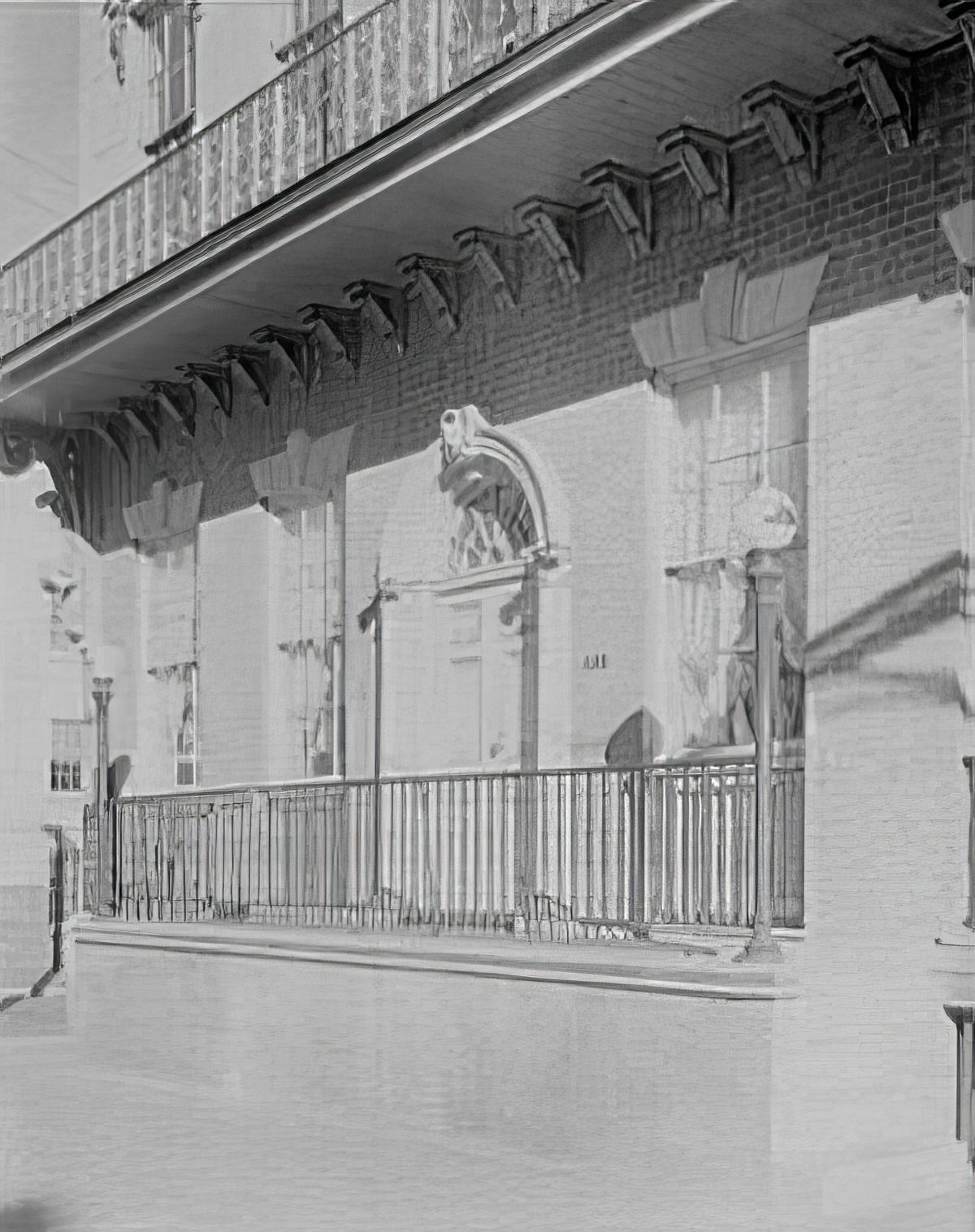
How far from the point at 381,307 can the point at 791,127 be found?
1185 mm

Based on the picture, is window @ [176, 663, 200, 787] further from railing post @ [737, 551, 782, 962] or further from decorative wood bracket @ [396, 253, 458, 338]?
railing post @ [737, 551, 782, 962]

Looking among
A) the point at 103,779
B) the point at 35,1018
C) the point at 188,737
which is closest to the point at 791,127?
the point at 188,737

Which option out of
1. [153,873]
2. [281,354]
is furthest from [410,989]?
[281,354]

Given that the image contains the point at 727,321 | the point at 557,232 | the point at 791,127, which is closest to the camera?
the point at 791,127

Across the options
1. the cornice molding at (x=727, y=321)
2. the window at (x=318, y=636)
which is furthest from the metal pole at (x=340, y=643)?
the cornice molding at (x=727, y=321)

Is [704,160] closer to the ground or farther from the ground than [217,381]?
farther from the ground

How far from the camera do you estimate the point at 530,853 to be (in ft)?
12.9

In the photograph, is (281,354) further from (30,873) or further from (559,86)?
(30,873)

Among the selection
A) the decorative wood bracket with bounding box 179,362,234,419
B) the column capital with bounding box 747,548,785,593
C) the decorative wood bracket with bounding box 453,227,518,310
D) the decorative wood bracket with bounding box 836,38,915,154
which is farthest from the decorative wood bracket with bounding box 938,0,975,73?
the decorative wood bracket with bounding box 179,362,234,419

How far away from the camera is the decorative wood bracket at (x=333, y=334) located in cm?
434

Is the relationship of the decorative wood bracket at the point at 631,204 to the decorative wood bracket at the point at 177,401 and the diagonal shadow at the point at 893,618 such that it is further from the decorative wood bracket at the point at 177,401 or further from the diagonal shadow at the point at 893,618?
the decorative wood bracket at the point at 177,401

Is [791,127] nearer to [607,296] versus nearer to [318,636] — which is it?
[607,296]

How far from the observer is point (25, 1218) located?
4062mm

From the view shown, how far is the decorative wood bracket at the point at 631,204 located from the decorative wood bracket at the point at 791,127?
0.32 metres
